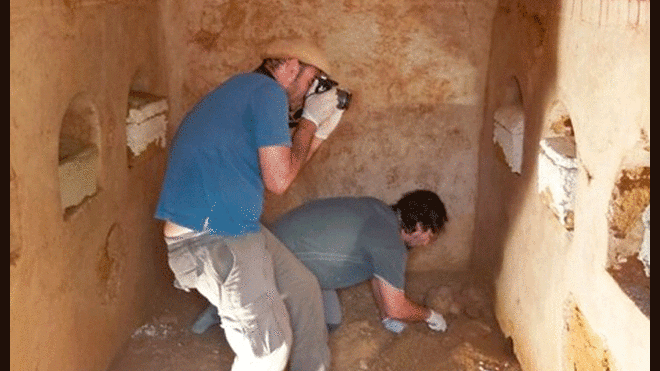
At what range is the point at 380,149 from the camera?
14.6 feet

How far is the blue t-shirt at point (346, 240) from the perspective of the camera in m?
3.53

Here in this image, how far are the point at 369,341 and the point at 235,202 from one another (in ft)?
3.86

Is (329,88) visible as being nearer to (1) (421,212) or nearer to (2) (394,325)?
(1) (421,212)

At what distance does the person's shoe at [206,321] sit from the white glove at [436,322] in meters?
1.06

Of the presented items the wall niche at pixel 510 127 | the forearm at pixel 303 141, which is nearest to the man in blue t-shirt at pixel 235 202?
the forearm at pixel 303 141

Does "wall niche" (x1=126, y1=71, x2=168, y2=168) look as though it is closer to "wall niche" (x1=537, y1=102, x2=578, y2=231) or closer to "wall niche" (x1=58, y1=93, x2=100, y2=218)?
"wall niche" (x1=58, y1=93, x2=100, y2=218)

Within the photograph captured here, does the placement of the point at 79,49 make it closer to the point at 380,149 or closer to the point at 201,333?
the point at 201,333

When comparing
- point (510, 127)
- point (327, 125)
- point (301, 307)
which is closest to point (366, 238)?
point (301, 307)

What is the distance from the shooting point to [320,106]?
331 cm

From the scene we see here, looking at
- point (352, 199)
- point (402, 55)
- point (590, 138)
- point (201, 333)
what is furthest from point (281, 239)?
point (590, 138)

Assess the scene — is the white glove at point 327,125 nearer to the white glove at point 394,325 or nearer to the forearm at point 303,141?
the forearm at point 303,141

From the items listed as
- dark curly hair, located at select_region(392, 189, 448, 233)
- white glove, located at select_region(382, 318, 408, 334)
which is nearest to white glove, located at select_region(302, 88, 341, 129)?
dark curly hair, located at select_region(392, 189, 448, 233)

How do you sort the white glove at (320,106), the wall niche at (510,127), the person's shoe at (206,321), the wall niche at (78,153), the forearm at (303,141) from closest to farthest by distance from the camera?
the wall niche at (78,153)
the forearm at (303,141)
the white glove at (320,106)
the wall niche at (510,127)
the person's shoe at (206,321)

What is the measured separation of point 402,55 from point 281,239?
52.0 inches
